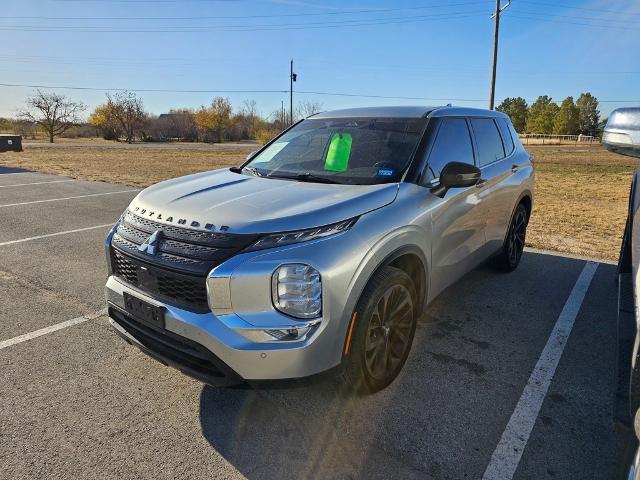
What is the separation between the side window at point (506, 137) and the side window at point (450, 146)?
3.31ft

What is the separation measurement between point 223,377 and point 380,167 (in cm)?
178

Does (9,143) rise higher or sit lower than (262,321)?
higher

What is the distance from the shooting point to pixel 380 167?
3230mm

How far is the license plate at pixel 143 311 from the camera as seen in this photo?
2.48 meters

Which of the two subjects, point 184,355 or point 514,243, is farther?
point 514,243

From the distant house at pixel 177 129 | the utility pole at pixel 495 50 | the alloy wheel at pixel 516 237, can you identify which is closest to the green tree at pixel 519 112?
the distant house at pixel 177 129

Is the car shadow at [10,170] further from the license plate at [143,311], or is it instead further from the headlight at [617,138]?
the headlight at [617,138]

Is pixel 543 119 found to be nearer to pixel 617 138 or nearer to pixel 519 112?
pixel 519 112

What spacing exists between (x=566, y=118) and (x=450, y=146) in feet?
279

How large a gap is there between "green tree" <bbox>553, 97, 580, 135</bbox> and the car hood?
8567 centimetres

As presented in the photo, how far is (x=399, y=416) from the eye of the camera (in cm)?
267

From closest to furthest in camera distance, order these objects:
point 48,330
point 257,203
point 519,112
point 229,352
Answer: point 229,352, point 257,203, point 48,330, point 519,112

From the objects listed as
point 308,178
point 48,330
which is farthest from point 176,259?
point 48,330

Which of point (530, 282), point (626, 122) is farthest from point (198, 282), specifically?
point (530, 282)
